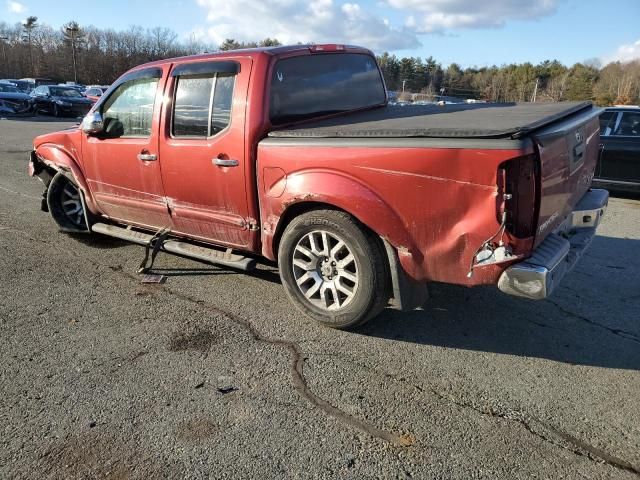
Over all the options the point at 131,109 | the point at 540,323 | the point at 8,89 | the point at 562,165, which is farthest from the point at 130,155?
the point at 8,89

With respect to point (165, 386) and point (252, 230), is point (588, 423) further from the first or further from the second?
point (252, 230)

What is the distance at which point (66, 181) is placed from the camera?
5.96 meters

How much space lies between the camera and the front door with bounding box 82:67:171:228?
4621mm

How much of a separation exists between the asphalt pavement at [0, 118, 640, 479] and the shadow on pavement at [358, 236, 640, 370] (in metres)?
0.02

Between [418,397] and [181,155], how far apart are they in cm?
276

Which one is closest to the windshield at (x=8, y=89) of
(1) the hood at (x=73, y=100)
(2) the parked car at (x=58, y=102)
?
(2) the parked car at (x=58, y=102)

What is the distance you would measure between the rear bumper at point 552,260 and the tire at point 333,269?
0.87 m

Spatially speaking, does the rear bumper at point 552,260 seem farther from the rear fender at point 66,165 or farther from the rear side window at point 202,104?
the rear fender at point 66,165

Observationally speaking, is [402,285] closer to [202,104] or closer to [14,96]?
[202,104]

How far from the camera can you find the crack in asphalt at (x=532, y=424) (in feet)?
7.98

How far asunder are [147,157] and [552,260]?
11.4 ft

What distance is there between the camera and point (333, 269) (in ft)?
12.2

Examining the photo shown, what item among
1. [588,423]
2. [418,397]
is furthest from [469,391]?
[588,423]

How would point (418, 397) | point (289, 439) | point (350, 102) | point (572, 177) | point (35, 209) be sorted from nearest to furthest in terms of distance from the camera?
point (289, 439), point (418, 397), point (572, 177), point (350, 102), point (35, 209)
